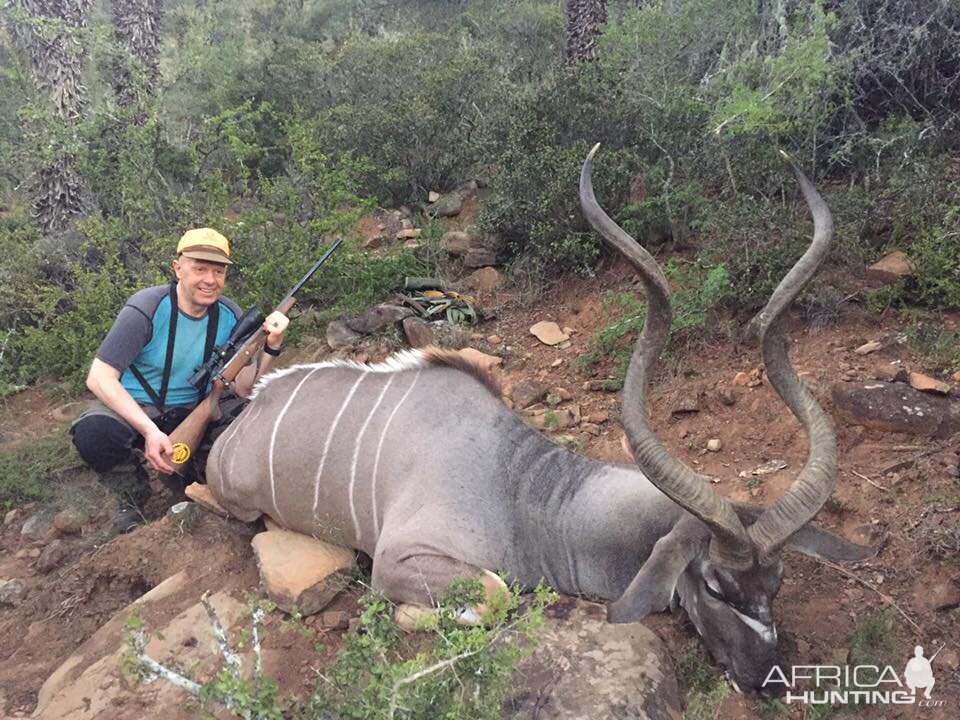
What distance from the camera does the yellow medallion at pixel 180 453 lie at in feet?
12.3

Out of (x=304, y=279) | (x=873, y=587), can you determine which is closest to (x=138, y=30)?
(x=304, y=279)

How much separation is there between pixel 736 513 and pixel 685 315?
85.8 inches

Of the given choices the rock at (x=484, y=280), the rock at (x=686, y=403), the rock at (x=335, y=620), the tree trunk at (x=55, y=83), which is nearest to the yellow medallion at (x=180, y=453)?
the rock at (x=335, y=620)

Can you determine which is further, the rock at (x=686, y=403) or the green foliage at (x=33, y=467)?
the green foliage at (x=33, y=467)

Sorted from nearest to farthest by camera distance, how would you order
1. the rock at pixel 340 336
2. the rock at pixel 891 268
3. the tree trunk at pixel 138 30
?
the rock at pixel 891 268
the rock at pixel 340 336
the tree trunk at pixel 138 30

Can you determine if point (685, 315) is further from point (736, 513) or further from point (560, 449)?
point (736, 513)

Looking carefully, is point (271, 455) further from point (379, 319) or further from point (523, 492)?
point (379, 319)

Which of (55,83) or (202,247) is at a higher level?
(55,83)

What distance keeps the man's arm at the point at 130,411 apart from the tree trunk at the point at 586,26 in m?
6.15

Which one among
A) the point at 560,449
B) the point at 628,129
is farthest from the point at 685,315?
the point at 628,129

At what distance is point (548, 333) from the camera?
17.7 ft

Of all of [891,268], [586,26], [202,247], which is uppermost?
[586,26]

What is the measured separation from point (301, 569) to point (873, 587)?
94.1 inches

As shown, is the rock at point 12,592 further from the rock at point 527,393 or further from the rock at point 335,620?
the rock at point 527,393
